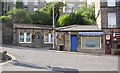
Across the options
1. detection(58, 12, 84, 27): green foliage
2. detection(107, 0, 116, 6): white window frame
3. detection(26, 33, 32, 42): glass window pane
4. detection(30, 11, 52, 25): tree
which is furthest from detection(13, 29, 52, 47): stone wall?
detection(107, 0, 116, 6): white window frame

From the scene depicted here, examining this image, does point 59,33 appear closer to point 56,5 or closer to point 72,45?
point 72,45

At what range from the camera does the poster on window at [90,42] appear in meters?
34.7

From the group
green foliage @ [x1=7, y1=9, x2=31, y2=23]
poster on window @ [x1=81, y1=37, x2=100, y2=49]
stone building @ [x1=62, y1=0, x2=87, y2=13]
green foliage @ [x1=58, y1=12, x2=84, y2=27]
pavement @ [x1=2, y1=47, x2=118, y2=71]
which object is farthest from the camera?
stone building @ [x1=62, y1=0, x2=87, y2=13]

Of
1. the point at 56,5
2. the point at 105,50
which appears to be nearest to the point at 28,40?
the point at 105,50

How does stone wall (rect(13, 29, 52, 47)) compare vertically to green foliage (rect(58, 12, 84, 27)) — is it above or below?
below

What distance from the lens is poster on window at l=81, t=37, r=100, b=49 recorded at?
3472cm

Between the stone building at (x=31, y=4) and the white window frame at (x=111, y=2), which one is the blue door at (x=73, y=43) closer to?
the white window frame at (x=111, y=2)

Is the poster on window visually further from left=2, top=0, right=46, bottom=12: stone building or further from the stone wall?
left=2, top=0, right=46, bottom=12: stone building

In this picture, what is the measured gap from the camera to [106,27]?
1341 inches

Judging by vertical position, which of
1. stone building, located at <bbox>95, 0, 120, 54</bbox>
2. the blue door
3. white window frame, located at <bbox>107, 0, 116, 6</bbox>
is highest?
white window frame, located at <bbox>107, 0, 116, 6</bbox>

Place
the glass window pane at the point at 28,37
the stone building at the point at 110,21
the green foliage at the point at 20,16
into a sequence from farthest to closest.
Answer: the green foliage at the point at 20,16
the glass window pane at the point at 28,37
the stone building at the point at 110,21

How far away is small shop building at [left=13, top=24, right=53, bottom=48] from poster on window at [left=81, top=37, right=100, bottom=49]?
8185 mm

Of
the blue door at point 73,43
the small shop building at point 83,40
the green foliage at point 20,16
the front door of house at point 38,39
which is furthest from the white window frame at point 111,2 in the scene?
the green foliage at point 20,16

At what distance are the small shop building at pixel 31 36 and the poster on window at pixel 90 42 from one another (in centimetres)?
818
